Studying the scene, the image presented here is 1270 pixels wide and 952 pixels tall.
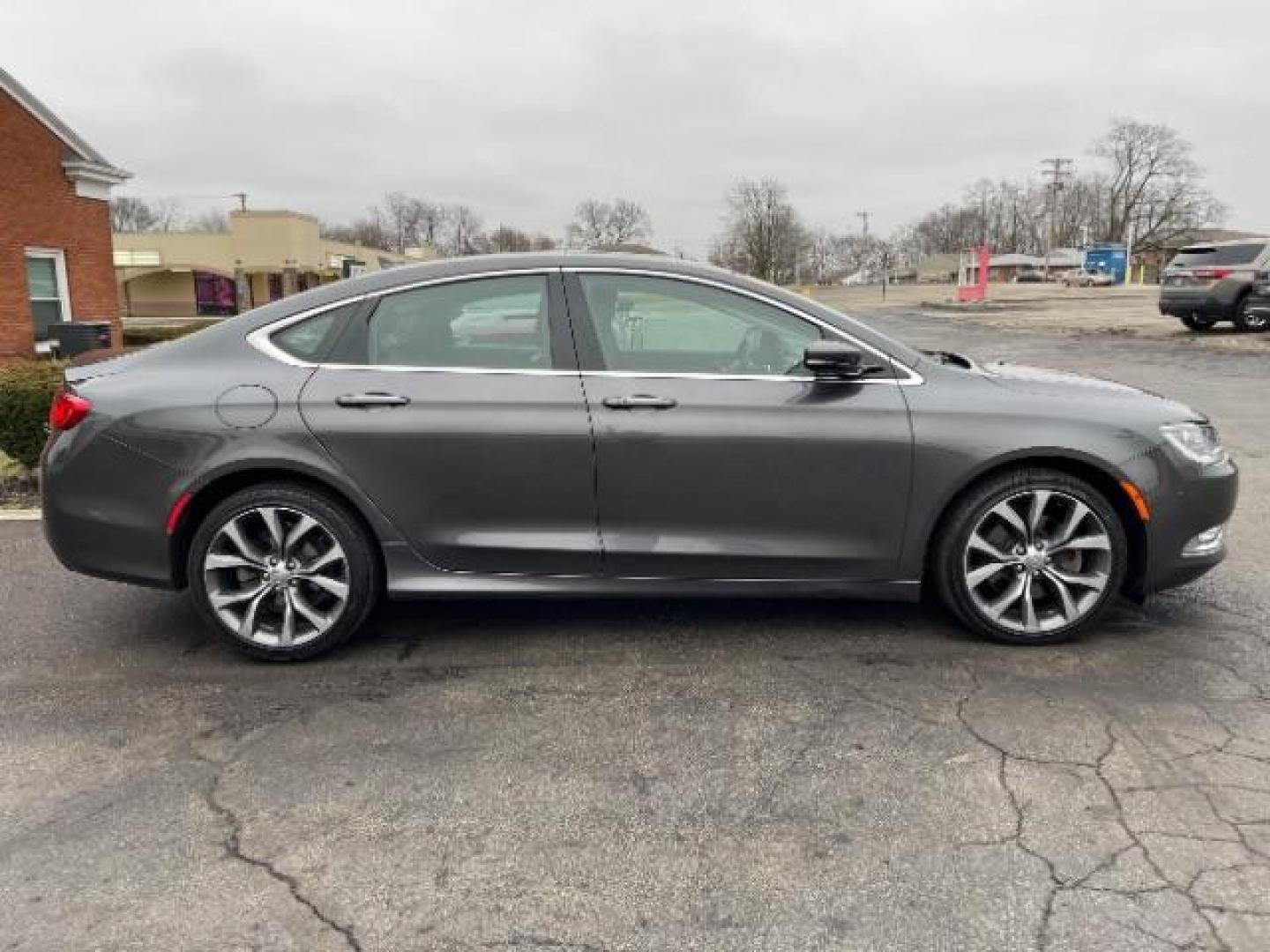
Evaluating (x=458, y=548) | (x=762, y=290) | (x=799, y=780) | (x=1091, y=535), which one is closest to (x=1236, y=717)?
(x=1091, y=535)

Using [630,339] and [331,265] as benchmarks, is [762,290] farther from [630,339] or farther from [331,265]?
[331,265]

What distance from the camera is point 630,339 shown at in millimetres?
3674

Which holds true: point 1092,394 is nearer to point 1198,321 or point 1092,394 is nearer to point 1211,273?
point 1211,273

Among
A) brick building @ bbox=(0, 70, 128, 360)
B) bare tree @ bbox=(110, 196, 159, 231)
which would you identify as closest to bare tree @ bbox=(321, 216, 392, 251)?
bare tree @ bbox=(110, 196, 159, 231)

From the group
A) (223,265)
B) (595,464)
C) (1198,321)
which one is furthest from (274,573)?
(223,265)

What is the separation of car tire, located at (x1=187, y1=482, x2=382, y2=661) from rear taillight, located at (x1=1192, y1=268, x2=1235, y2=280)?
62.0ft

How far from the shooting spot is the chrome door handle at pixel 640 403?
354 centimetres

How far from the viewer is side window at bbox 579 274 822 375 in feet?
12.0

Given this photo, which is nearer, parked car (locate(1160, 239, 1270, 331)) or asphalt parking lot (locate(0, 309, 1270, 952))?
asphalt parking lot (locate(0, 309, 1270, 952))

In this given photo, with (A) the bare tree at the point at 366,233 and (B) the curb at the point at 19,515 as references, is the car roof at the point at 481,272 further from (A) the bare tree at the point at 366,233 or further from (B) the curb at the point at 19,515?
(A) the bare tree at the point at 366,233

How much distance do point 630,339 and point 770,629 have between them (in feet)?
4.54

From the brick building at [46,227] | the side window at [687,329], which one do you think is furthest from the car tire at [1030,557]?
the brick building at [46,227]

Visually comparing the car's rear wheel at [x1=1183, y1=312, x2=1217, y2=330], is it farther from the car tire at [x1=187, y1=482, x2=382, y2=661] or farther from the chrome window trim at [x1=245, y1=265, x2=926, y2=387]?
A: the car tire at [x1=187, y1=482, x2=382, y2=661]

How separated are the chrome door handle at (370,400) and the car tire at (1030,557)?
7.29ft
